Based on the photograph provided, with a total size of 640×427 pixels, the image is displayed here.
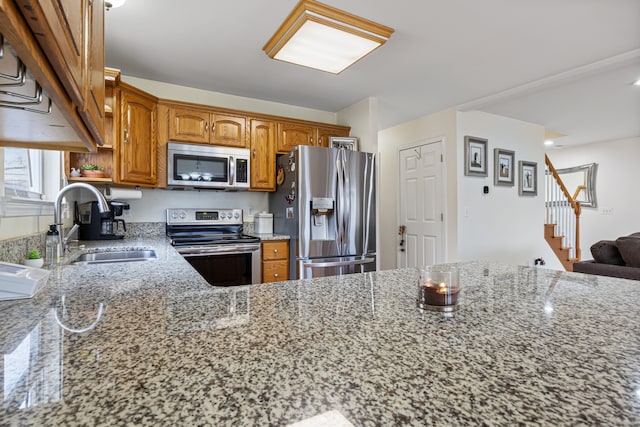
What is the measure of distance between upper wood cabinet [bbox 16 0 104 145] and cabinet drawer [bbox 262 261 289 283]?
7.13 feet

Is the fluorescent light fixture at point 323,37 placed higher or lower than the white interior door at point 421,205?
higher

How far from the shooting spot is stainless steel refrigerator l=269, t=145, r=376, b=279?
304cm

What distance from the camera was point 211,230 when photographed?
3.33 metres

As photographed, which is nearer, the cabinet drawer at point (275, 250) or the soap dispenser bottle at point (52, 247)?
the soap dispenser bottle at point (52, 247)

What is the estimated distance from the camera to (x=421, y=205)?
4.26 m

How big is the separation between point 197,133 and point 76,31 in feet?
8.33

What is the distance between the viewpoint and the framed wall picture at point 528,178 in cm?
441

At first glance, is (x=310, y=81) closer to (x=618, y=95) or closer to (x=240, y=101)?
(x=240, y=101)

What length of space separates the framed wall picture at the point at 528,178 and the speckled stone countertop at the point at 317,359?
4075 mm

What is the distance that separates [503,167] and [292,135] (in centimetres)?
280

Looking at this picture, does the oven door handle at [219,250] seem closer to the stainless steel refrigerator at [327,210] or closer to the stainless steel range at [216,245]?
the stainless steel range at [216,245]

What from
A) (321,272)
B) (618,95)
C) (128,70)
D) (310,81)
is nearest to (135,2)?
(128,70)

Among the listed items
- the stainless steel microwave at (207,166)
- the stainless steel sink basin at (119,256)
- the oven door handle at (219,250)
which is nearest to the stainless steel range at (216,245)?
the oven door handle at (219,250)

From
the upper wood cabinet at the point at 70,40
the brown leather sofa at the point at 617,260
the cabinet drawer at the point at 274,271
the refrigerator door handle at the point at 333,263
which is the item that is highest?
the upper wood cabinet at the point at 70,40
